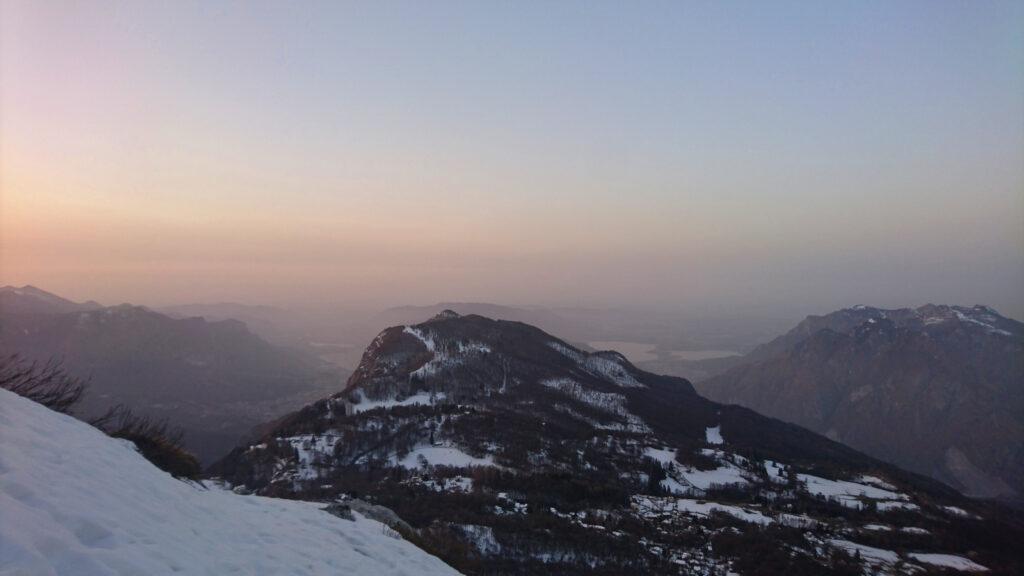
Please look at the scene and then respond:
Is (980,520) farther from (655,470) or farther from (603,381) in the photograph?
(603,381)

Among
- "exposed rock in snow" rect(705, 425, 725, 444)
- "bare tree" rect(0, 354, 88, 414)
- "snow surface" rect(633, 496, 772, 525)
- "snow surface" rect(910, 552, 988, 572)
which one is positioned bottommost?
"exposed rock in snow" rect(705, 425, 725, 444)

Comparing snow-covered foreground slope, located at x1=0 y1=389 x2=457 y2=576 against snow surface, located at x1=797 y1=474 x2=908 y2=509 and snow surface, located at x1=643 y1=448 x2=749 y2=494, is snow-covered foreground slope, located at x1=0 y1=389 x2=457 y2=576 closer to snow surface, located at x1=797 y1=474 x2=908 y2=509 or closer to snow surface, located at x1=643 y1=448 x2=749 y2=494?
snow surface, located at x1=643 y1=448 x2=749 y2=494

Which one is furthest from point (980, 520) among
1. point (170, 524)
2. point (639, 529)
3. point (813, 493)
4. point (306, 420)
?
point (170, 524)

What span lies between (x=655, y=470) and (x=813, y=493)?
108ft

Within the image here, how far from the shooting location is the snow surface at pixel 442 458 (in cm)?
7056

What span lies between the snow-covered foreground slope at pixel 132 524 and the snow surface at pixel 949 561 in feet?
224

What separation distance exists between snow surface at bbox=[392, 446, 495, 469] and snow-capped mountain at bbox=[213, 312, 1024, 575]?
335 millimetres

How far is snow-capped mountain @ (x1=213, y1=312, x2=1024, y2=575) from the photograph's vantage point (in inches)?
1640

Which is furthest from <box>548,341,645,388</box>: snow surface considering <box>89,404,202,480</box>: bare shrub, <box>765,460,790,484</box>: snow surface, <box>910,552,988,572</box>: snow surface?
<box>89,404,202,480</box>: bare shrub

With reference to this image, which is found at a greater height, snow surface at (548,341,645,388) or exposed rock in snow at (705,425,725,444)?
snow surface at (548,341,645,388)

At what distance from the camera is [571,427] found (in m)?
103

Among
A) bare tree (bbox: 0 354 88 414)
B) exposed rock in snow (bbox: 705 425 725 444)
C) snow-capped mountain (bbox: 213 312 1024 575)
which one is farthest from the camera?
exposed rock in snow (bbox: 705 425 725 444)

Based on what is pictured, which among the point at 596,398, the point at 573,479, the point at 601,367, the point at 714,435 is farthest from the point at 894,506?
the point at 601,367

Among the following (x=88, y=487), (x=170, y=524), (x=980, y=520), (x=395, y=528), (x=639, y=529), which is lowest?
(x=980, y=520)
